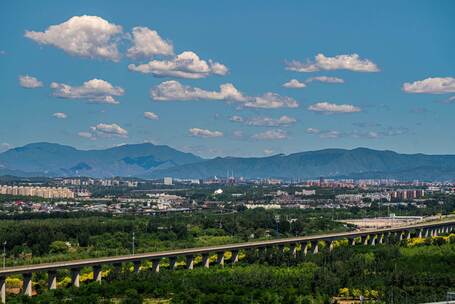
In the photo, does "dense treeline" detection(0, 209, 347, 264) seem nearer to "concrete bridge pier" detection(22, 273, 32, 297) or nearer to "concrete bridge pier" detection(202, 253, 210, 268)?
"concrete bridge pier" detection(202, 253, 210, 268)

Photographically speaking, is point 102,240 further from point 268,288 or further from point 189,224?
point 268,288

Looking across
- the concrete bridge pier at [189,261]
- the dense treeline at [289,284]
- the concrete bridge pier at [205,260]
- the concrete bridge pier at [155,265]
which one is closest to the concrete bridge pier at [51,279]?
the dense treeline at [289,284]

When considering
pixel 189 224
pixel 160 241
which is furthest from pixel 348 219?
pixel 160 241

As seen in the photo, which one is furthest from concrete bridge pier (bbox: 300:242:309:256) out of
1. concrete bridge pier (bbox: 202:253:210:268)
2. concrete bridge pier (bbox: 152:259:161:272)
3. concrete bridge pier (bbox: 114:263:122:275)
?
concrete bridge pier (bbox: 114:263:122:275)

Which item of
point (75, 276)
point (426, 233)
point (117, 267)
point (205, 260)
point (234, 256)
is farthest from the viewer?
point (426, 233)

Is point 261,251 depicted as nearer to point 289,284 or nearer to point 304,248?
point 304,248

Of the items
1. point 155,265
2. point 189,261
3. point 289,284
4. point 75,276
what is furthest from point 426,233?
point 75,276
